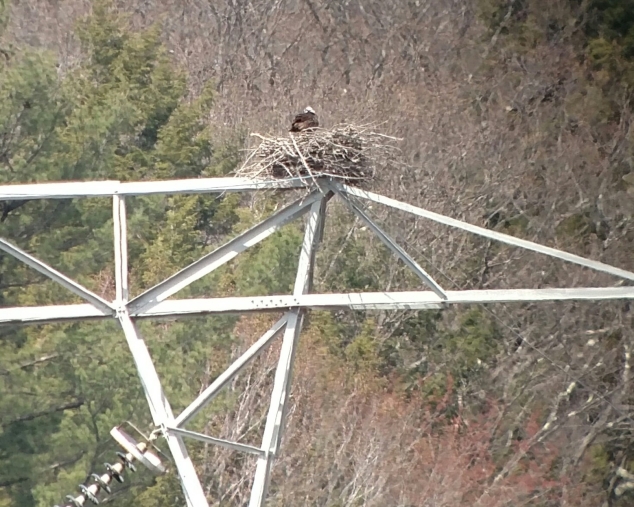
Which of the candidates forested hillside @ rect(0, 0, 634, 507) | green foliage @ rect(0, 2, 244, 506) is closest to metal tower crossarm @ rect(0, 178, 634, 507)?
forested hillside @ rect(0, 0, 634, 507)

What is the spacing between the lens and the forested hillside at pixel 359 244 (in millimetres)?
13867

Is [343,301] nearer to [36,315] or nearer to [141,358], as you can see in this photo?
[141,358]

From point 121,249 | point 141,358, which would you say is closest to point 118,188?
point 121,249

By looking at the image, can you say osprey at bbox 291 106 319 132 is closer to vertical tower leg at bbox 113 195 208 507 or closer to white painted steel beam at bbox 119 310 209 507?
vertical tower leg at bbox 113 195 208 507

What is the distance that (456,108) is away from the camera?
73.4ft

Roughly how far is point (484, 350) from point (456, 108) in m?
4.61

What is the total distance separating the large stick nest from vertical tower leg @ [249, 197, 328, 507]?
164 mm

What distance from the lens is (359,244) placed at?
64.9 feet

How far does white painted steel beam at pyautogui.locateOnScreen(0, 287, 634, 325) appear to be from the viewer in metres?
5.31

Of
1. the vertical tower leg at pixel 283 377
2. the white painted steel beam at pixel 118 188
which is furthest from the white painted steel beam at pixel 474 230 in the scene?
the white painted steel beam at pixel 118 188

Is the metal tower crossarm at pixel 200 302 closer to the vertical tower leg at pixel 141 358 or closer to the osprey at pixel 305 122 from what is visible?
the vertical tower leg at pixel 141 358

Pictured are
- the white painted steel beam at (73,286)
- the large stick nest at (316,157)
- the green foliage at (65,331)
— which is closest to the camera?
the white painted steel beam at (73,286)

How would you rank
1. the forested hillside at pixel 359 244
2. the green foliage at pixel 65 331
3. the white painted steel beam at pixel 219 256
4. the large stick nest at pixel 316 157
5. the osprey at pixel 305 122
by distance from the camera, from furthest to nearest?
the forested hillside at pixel 359 244 < the green foliage at pixel 65 331 < the osprey at pixel 305 122 < the large stick nest at pixel 316 157 < the white painted steel beam at pixel 219 256

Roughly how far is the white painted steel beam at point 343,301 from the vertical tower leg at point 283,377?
0.11m
